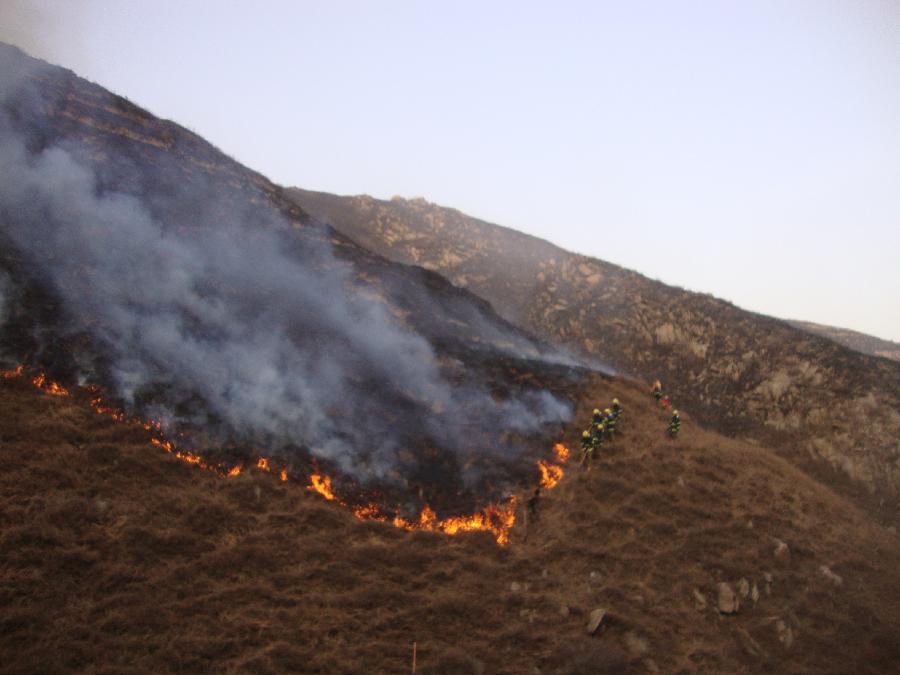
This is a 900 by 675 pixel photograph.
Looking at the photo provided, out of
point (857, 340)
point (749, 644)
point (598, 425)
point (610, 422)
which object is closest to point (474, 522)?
point (598, 425)

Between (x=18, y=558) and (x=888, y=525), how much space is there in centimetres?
2632

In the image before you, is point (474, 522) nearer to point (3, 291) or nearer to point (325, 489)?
point (325, 489)

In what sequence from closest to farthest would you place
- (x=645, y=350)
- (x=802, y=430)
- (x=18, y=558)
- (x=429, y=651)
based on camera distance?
(x=18, y=558) → (x=429, y=651) → (x=802, y=430) → (x=645, y=350)

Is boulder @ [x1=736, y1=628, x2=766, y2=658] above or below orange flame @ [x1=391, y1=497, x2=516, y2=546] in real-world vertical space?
above

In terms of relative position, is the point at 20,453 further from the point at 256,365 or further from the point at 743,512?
the point at 743,512

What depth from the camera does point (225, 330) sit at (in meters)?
14.4

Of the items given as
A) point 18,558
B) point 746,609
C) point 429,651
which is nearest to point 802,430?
point 746,609

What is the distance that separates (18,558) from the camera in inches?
302

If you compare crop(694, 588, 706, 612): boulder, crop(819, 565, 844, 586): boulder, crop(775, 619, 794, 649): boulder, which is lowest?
crop(694, 588, 706, 612): boulder

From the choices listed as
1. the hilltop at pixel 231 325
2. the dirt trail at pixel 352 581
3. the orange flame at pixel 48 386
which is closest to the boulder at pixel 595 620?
the dirt trail at pixel 352 581

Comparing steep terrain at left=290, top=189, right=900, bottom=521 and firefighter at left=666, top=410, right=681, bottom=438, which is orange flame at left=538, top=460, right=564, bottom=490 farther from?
steep terrain at left=290, top=189, right=900, bottom=521

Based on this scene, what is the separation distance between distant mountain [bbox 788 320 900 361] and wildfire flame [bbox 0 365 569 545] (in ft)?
134

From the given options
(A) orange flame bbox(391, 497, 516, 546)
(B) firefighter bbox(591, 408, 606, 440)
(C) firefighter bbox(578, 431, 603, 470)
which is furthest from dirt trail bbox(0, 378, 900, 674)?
(B) firefighter bbox(591, 408, 606, 440)

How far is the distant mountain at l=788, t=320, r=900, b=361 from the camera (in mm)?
40875
